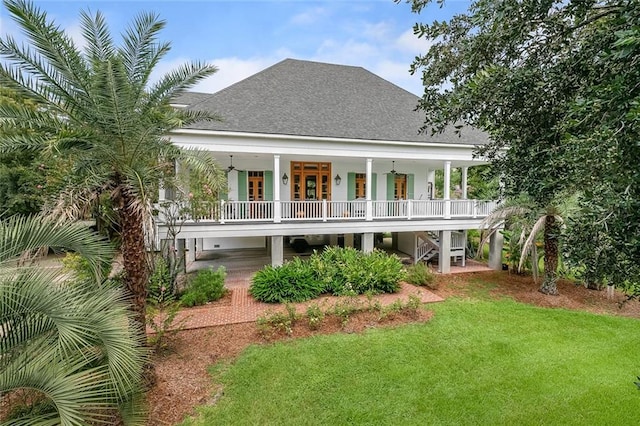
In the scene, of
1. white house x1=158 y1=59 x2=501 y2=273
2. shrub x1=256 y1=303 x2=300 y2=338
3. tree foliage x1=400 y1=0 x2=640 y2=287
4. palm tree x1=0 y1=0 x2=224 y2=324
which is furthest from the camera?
white house x1=158 y1=59 x2=501 y2=273

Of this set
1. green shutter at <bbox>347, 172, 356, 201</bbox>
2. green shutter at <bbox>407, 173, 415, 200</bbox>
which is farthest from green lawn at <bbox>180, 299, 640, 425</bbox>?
green shutter at <bbox>407, 173, 415, 200</bbox>

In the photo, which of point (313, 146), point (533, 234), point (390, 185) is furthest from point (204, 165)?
point (390, 185)

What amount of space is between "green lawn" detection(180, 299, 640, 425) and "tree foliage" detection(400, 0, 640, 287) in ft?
11.0

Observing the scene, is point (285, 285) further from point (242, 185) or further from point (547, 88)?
point (547, 88)

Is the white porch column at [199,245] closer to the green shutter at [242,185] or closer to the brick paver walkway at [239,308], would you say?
the green shutter at [242,185]

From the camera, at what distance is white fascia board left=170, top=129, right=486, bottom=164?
Answer: 10.8m

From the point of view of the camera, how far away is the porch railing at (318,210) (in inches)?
392

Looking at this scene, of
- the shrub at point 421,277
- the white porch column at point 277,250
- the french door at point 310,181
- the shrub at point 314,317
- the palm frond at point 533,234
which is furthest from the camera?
the french door at point 310,181

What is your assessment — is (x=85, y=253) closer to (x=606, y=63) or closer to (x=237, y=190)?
(x=606, y=63)

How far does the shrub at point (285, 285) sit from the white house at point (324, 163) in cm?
180

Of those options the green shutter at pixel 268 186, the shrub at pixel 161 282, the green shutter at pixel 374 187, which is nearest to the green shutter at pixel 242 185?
the green shutter at pixel 268 186

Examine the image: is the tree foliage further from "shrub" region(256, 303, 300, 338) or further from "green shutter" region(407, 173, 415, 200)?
"green shutter" region(407, 173, 415, 200)

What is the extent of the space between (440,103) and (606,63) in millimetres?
1568

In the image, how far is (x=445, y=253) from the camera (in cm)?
1319
